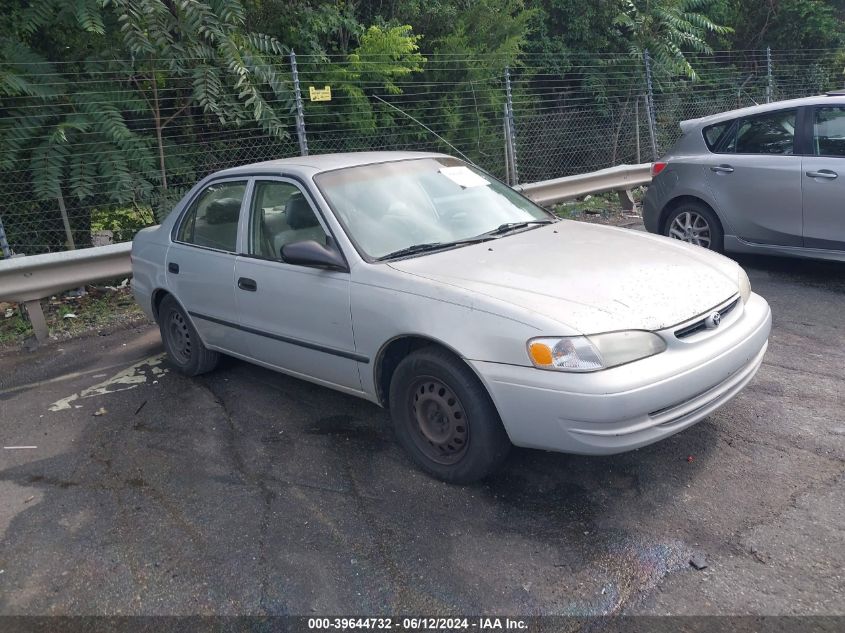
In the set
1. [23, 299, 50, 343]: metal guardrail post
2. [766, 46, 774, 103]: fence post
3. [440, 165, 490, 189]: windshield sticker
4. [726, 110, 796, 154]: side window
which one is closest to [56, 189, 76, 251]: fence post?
[23, 299, 50, 343]: metal guardrail post

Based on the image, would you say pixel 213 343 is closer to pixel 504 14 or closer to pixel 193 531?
pixel 193 531

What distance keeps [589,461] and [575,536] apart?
2.28ft

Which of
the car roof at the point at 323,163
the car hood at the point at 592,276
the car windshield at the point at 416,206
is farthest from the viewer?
the car roof at the point at 323,163

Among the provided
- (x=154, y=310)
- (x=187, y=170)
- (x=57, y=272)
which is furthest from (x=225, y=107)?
(x=154, y=310)

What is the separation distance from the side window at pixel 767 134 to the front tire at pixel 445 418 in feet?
15.4

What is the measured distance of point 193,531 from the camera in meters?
3.62

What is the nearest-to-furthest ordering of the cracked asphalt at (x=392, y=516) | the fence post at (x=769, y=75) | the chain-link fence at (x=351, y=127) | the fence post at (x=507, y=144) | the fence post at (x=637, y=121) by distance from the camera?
the cracked asphalt at (x=392, y=516), the chain-link fence at (x=351, y=127), the fence post at (x=507, y=144), the fence post at (x=637, y=121), the fence post at (x=769, y=75)

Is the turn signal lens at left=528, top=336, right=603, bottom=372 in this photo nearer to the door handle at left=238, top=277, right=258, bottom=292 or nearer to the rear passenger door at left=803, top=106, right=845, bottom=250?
the door handle at left=238, top=277, right=258, bottom=292

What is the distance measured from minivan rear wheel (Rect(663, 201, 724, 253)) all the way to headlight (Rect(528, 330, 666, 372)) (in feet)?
14.0

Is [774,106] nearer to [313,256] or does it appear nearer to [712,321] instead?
[712,321]

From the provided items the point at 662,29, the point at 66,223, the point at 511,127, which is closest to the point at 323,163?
the point at 66,223

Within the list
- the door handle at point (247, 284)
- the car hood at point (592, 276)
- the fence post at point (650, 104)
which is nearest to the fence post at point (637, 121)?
the fence post at point (650, 104)

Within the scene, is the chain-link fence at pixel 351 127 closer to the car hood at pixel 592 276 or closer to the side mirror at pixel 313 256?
the side mirror at pixel 313 256

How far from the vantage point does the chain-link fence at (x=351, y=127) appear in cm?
797
